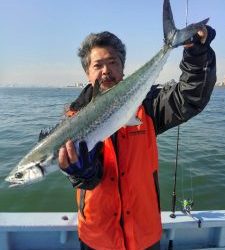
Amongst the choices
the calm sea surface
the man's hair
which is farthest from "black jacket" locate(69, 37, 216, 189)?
the calm sea surface

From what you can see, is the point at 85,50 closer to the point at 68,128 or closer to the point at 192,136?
the point at 68,128

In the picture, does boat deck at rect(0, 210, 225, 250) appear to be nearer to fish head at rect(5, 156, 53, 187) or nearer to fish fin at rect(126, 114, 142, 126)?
fish head at rect(5, 156, 53, 187)

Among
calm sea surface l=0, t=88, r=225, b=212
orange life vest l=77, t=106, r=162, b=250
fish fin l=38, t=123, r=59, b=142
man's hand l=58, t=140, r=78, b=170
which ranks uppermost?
fish fin l=38, t=123, r=59, b=142

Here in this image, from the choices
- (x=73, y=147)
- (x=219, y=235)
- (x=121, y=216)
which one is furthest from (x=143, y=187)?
(x=219, y=235)

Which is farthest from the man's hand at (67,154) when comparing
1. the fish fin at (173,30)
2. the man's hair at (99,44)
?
the fish fin at (173,30)

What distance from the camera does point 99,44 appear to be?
3.97 meters

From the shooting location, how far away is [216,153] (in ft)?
47.1

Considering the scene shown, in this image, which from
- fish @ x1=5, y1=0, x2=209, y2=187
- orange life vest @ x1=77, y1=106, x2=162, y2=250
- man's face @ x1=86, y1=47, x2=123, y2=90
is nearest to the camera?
fish @ x1=5, y1=0, x2=209, y2=187

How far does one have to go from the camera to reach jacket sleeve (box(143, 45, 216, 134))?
3316mm

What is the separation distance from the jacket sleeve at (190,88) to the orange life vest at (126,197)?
276mm

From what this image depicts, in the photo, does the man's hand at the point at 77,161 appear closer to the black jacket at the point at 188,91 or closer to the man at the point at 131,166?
the man at the point at 131,166

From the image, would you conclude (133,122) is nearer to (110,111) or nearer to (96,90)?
(110,111)

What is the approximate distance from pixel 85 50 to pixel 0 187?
7.23m

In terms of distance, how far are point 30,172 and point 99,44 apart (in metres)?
1.59
